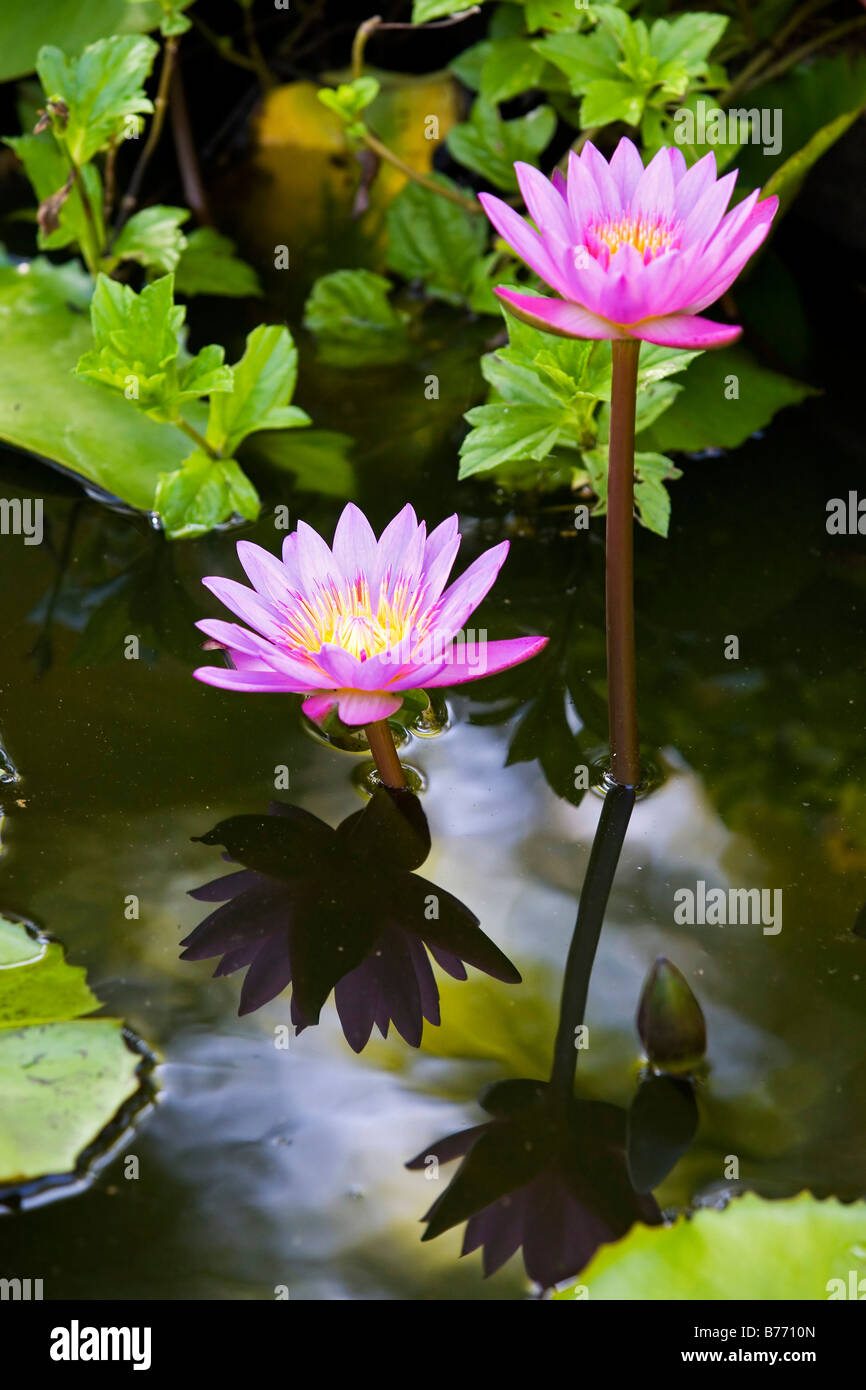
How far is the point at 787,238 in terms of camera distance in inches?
87.0

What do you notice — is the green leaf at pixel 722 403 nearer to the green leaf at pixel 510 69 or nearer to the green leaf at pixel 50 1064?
the green leaf at pixel 510 69

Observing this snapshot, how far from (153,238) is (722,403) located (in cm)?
89

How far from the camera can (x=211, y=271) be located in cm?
207

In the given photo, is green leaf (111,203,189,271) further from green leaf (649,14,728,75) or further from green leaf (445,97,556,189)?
green leaf (649,14,728,75)

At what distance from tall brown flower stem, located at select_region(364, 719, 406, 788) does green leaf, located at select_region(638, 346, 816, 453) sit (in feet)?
2.29

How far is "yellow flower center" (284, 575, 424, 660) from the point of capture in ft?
3.90

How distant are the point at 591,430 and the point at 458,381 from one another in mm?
507

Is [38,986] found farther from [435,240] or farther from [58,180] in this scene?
[435,240]

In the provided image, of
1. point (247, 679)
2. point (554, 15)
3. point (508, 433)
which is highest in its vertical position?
point (554, 15)

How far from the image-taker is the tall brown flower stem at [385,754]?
120cm

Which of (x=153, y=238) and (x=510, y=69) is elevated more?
(x=510, y=69)

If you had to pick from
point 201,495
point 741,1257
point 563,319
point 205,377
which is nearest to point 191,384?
point 205,377

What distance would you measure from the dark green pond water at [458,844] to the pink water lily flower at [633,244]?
1.60 ft

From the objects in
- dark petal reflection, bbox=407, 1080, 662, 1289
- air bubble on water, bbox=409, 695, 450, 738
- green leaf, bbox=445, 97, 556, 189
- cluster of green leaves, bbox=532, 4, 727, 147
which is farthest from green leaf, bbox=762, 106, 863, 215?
dark petal reflection, bbox=407, 1080, 662, 1289
